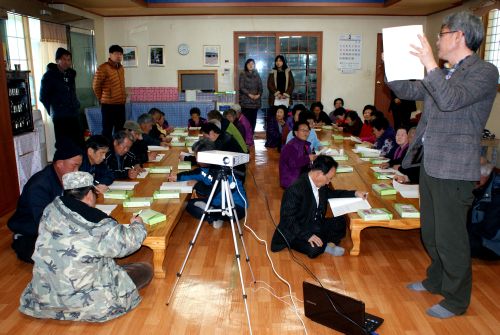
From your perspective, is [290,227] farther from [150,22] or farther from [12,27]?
[150,22]

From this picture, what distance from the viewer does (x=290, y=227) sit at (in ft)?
11.2

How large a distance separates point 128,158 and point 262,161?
293cm

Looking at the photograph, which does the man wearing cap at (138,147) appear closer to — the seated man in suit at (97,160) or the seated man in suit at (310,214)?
the seated man in suit at (97,160)

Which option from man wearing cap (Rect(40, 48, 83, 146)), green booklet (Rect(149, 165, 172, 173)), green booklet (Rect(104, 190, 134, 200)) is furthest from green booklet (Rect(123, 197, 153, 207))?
man wearing cap (Rect(40, 48, 83, 146))

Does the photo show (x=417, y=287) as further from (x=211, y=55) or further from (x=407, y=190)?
(x=211, y=55)

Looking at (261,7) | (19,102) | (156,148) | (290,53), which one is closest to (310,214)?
(156,148)

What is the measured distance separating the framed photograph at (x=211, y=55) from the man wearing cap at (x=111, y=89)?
10.7 ft

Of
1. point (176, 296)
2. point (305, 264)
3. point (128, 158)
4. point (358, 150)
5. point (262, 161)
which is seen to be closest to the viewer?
point (176, 296)

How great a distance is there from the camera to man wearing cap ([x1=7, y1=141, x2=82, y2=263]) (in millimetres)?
3174

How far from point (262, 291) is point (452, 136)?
1523 mm

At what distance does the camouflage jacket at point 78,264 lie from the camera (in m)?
2.33

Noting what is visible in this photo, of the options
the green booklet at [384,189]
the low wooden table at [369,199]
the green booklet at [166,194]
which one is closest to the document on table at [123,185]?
the green booklet at [166,194]

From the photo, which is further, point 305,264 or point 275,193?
point 275,193

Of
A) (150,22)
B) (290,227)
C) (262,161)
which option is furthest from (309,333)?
(150,22)
